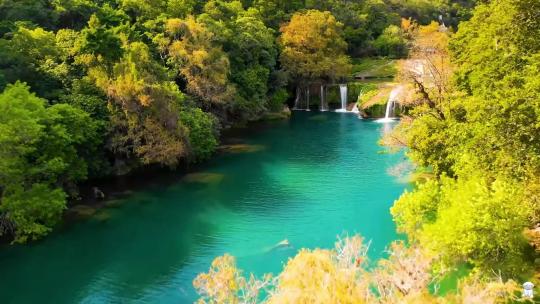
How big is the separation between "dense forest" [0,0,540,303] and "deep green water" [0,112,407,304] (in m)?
2.14

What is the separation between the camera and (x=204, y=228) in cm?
2983

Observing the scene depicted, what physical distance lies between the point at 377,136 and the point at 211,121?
1782 centimetres

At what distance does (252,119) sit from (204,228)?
30061 mm

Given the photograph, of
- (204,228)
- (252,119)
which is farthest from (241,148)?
(204,228)

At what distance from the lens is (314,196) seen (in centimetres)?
3428

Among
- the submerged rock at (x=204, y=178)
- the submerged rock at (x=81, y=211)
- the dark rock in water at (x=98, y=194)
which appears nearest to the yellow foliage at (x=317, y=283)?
the submerged rock at (x=81, y=211)

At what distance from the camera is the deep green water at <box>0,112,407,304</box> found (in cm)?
2377

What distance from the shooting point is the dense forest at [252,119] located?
15.0 m

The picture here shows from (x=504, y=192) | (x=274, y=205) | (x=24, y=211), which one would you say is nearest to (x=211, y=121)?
(x=274, y=205)

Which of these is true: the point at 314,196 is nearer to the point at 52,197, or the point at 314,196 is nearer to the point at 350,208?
the point at 350,208

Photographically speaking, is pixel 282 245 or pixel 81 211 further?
pixel 81 211

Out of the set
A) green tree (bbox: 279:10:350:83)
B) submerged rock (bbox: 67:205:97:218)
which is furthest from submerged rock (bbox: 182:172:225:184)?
green tree (bbox: 279:10:350:83)

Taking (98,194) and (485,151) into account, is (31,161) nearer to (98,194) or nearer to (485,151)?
(98,194)

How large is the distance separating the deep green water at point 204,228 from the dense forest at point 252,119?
2.14 metres
